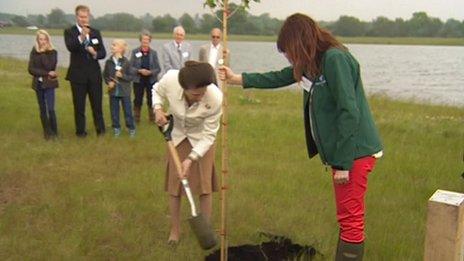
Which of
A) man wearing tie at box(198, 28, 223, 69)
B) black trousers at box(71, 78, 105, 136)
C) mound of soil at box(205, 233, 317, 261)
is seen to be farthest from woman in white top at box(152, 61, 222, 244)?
black trousers at box(71, 78, 105, 136)

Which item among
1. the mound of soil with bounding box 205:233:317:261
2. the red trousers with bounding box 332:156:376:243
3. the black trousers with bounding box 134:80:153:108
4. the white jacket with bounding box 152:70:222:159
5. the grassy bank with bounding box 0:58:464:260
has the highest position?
the white jacket with bounding box 152:70:222:159

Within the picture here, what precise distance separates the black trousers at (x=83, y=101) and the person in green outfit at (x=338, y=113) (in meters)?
5.55

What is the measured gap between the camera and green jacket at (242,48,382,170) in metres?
3.14

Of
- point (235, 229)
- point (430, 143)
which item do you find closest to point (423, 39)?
point (430, 143)

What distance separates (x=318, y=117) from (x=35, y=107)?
9240 mm

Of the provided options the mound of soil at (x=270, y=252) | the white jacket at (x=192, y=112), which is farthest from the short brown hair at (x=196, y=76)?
the mound of soil at (x=270, y=252)

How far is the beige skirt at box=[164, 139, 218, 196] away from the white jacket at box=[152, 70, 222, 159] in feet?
0.29

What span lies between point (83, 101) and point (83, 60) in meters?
0.62

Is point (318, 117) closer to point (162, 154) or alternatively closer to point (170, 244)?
point (170, 244)

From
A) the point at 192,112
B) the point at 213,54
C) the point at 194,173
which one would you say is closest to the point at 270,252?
the point at 194,173

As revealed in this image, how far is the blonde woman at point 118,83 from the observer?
888 centimetres

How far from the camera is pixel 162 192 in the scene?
233 inches

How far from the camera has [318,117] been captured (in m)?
3.36

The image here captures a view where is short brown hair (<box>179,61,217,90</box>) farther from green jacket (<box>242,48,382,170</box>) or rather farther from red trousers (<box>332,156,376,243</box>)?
red trousers (<box>332,156,376,243</box>)
